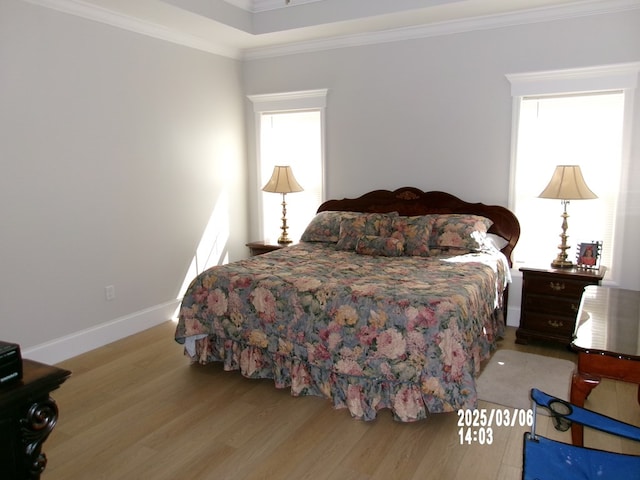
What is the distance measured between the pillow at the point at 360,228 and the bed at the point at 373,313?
0.5 inches

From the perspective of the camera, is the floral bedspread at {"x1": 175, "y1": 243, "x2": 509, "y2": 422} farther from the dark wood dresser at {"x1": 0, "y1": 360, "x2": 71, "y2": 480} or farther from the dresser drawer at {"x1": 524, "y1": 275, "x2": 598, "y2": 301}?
the dark wood dresser at {"x1": 0, "y1": 360, "x2": 71, "y2": 480}

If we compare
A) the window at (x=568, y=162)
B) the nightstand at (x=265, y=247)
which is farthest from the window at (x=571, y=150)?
the nightstand at (x=265, y=247)

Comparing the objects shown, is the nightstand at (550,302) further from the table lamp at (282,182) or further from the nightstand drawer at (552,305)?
the table lamp at (282,182)

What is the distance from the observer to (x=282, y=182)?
497 cm

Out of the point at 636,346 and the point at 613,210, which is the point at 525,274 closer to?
the point at 613,210

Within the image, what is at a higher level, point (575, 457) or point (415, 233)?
point (415, 233)

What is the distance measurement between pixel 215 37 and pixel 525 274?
11.6 feet

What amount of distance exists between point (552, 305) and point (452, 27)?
2483 mm

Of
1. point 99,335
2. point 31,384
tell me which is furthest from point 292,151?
point 31,384

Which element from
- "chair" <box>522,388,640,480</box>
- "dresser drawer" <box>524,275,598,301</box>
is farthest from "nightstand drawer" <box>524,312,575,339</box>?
"chair" <box>522,388,640,480</box>

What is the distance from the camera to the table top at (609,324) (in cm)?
198

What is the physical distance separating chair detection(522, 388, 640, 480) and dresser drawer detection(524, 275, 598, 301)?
2.12 metres

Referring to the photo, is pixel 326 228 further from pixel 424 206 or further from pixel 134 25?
pixel 134 25

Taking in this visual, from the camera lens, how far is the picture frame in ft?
12.3
